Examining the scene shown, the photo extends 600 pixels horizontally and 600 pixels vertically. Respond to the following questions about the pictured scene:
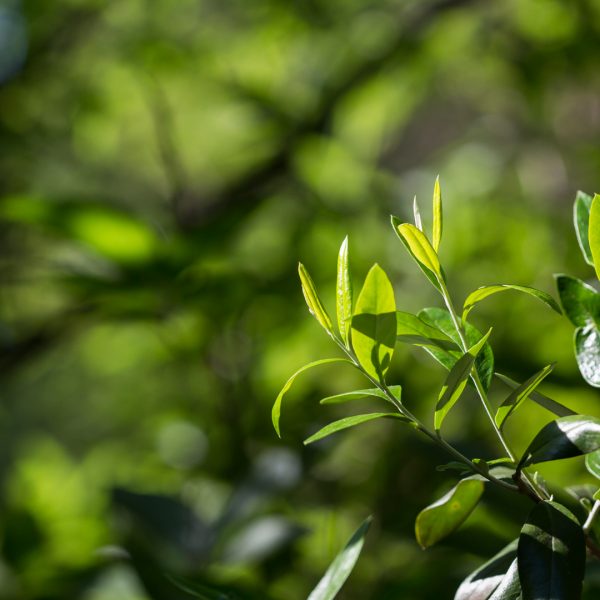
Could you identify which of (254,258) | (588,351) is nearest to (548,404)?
(588,351)

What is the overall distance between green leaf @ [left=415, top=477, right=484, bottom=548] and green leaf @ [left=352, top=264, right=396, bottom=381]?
0.05 metres

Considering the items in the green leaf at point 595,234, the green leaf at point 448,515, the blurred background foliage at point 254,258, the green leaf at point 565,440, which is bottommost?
the blurred background foliage at point 254,258

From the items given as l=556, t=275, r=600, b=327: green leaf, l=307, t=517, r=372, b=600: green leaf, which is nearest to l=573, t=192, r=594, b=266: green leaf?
l=556, t=275, r=600, b=327: green leaf

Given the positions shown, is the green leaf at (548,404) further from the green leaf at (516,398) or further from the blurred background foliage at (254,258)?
the blurred background foliage at (254,258)

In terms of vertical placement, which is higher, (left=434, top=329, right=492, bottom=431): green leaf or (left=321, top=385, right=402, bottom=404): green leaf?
(left=434, top=329, right=492, bottom=431): green leaf

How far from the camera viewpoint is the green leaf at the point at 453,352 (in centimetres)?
27

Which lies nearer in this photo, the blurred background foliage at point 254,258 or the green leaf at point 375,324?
the green leaf at point 375,324

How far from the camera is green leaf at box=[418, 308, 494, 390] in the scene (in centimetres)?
27

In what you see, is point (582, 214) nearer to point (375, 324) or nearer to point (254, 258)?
point (375, 324)

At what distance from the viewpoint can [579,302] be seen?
265 mm

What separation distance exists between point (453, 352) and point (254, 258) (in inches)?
32.6

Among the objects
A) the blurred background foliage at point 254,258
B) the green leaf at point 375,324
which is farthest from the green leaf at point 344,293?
the blurred background foliage at point 254,258

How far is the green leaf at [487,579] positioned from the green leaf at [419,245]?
91mm

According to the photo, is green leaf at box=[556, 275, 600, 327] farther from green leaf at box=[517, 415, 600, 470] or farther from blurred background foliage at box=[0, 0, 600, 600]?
blurred background foliage at box=[0, 0, 600, 600]
